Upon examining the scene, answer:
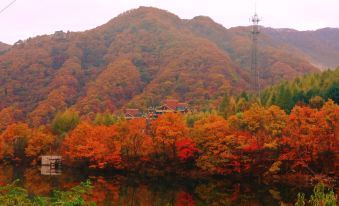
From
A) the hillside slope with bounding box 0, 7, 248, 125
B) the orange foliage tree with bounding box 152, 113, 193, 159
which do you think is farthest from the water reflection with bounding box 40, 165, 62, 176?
the hillside slope with bounding box 0, 7, 248, 125

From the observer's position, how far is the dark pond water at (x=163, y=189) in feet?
86.3

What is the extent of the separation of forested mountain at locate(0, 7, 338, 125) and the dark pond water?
39627 millimetres

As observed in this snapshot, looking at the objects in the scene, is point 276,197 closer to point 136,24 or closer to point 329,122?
point 329,122

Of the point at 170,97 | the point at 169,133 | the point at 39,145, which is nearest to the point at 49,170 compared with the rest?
the point at 39,145

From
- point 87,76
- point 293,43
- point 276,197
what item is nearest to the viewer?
point 276,197

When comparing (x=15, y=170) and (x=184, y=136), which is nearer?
(x=184, y=136)

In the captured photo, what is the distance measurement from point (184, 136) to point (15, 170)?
57.1ft

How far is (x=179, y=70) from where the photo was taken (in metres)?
92.8

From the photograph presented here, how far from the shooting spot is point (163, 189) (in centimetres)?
3094

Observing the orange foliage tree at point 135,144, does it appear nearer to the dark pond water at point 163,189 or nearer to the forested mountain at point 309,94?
the dark pond water at point 163,189

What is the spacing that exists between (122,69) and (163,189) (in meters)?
66.6

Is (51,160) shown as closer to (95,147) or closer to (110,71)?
(95,147)

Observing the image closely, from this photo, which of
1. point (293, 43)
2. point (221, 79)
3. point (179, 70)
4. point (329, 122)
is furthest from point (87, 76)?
point (293, 43)

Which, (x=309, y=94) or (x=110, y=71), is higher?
(x=110, y=71)
